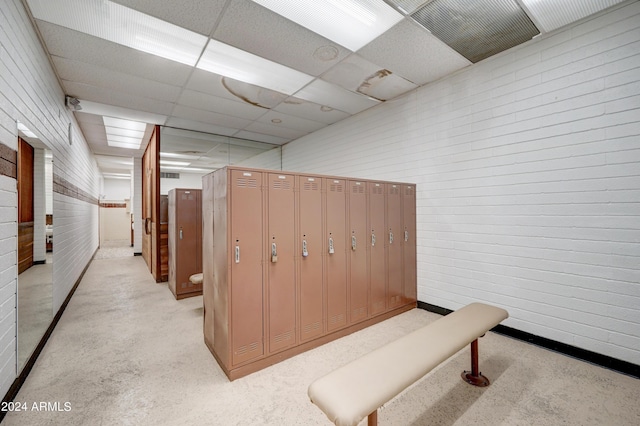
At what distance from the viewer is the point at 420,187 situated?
400 centimetres

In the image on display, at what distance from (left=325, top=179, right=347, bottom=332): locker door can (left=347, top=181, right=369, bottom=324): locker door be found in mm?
100

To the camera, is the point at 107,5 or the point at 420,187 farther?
the point at 420,187

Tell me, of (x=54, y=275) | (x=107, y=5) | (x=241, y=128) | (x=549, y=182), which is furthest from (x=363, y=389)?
(x=241, y=128)

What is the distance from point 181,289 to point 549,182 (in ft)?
17.2

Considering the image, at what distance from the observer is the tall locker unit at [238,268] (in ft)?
7.79

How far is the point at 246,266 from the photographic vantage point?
8.11 ft

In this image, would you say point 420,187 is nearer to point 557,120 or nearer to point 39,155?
point 557,120

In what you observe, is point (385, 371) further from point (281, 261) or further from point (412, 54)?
point (412, 54)

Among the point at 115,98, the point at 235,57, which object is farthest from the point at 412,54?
the point at 115,98

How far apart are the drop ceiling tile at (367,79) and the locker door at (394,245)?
1459 mm

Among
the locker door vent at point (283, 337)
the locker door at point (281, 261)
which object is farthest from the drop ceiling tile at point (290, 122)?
the locker door vent at point (283, 337)

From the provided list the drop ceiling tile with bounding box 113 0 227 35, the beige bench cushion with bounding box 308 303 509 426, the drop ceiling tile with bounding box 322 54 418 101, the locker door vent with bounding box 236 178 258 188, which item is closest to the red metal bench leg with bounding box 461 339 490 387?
the beige bench cushion with bounding box 308 303 509 426

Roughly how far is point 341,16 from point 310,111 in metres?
2.41

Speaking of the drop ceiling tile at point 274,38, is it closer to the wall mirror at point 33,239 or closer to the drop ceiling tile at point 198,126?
the wall mirror at point 33,239
